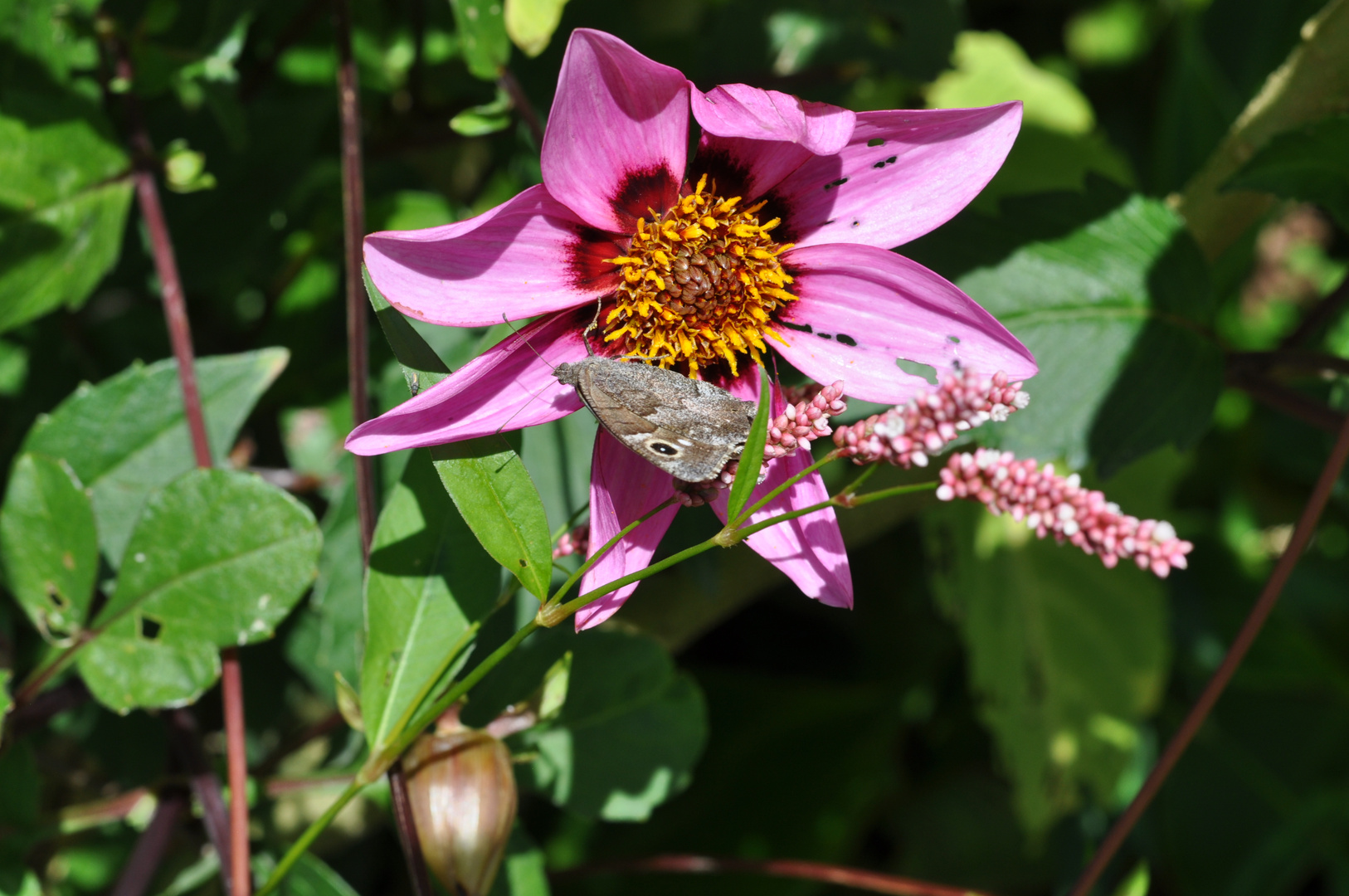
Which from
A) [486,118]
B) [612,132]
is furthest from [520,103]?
[612,132]

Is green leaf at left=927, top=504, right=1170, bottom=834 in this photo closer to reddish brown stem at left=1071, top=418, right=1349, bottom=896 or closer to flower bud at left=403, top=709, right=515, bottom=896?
reddish brown stem at left=1071, top=418, right=1349, bottom=896

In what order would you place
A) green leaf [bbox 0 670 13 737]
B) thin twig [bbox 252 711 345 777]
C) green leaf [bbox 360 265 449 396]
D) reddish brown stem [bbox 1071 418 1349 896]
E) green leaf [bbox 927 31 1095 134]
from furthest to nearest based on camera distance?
green leaf [bbox 927 31 1095 134]
thin twig [bbox 252 711 345 777]
reddish brown stem [bbox 1071 418 1349 896]
green leaf [bbox 0 670 13 737]
green leaf [bbox 360 265 449 396]

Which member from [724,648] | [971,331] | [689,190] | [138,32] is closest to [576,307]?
[689,190]

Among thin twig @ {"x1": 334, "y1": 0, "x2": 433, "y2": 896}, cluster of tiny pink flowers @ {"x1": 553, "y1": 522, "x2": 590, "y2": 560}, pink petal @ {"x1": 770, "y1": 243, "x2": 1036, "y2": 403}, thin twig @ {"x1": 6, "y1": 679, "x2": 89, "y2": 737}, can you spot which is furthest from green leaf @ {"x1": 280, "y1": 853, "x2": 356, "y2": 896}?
pink petal @ {"x1": 770, "y1": 243, "x2": 1036, "y2": 403}

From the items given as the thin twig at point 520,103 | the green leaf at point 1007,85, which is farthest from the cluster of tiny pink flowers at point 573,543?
the green leaf at point 1007,85

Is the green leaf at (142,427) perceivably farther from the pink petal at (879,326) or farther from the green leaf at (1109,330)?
the green leaf at (1109,330)

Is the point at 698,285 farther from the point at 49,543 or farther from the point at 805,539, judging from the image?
the point at 49,543

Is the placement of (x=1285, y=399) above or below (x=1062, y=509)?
below
